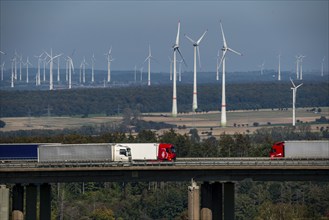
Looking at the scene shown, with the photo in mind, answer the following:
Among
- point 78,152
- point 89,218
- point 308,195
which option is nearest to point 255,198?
point 308,195

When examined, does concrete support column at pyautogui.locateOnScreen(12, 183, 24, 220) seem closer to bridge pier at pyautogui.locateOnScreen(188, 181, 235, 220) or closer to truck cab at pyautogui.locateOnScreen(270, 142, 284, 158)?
bridge pier at pyautogui.locateOnScreen(188, 181, 235, 220)

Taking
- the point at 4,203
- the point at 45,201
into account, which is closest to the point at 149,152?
the point at 45,201

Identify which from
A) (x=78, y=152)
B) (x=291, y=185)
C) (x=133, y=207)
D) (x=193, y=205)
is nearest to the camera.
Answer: (x=193, y=205)

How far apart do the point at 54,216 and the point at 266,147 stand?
1798 inches

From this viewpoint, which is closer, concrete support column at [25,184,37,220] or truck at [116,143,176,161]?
concrete support column at [25,184,37,220]

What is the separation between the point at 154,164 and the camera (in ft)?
398

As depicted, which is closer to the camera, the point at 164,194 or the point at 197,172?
the point at 197,172

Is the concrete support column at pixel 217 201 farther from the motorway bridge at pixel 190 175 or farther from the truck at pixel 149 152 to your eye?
the truck at pixel 149 152

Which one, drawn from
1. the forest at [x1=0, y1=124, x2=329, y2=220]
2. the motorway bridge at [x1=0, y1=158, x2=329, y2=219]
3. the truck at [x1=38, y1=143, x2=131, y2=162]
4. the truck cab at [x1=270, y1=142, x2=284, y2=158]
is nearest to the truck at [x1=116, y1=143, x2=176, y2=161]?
the truck at [x1=38, y1=143, x2=131, y2=162]

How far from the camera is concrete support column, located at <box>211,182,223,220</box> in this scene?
118 m

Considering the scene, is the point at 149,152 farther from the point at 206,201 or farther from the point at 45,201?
the point at 206,201

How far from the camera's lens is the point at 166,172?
120 m

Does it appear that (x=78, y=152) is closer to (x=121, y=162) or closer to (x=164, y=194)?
(x=121, y=162)

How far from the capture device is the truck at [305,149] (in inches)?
5064
